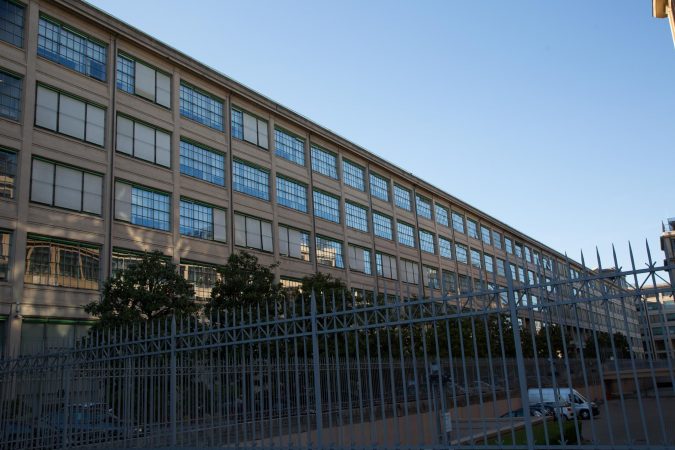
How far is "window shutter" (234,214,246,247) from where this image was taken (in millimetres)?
33487

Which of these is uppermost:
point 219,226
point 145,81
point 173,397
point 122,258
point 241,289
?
point 145,81

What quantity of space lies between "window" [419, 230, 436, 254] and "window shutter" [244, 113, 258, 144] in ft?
67.1

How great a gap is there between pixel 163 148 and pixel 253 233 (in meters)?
6.91

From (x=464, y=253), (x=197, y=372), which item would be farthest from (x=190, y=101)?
(x=464, y=253)

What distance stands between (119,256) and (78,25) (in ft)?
32.5

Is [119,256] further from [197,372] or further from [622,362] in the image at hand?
[622,362]

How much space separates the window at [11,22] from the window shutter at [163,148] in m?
7.12

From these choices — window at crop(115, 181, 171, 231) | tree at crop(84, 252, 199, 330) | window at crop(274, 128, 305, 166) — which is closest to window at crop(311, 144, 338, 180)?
window at crop(274, 128, 305, 166)

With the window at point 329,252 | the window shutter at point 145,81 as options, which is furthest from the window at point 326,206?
the window shutter at point 145,81

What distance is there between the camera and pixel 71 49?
2730 centimetres

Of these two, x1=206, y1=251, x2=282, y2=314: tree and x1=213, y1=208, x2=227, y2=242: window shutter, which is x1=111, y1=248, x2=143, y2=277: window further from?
x1=206, y1=251, x2=282, y2=314: tree

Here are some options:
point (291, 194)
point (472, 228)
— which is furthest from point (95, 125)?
point (472, 228)

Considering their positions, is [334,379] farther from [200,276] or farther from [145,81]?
[145,81]

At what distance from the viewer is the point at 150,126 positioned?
98.6 feet
